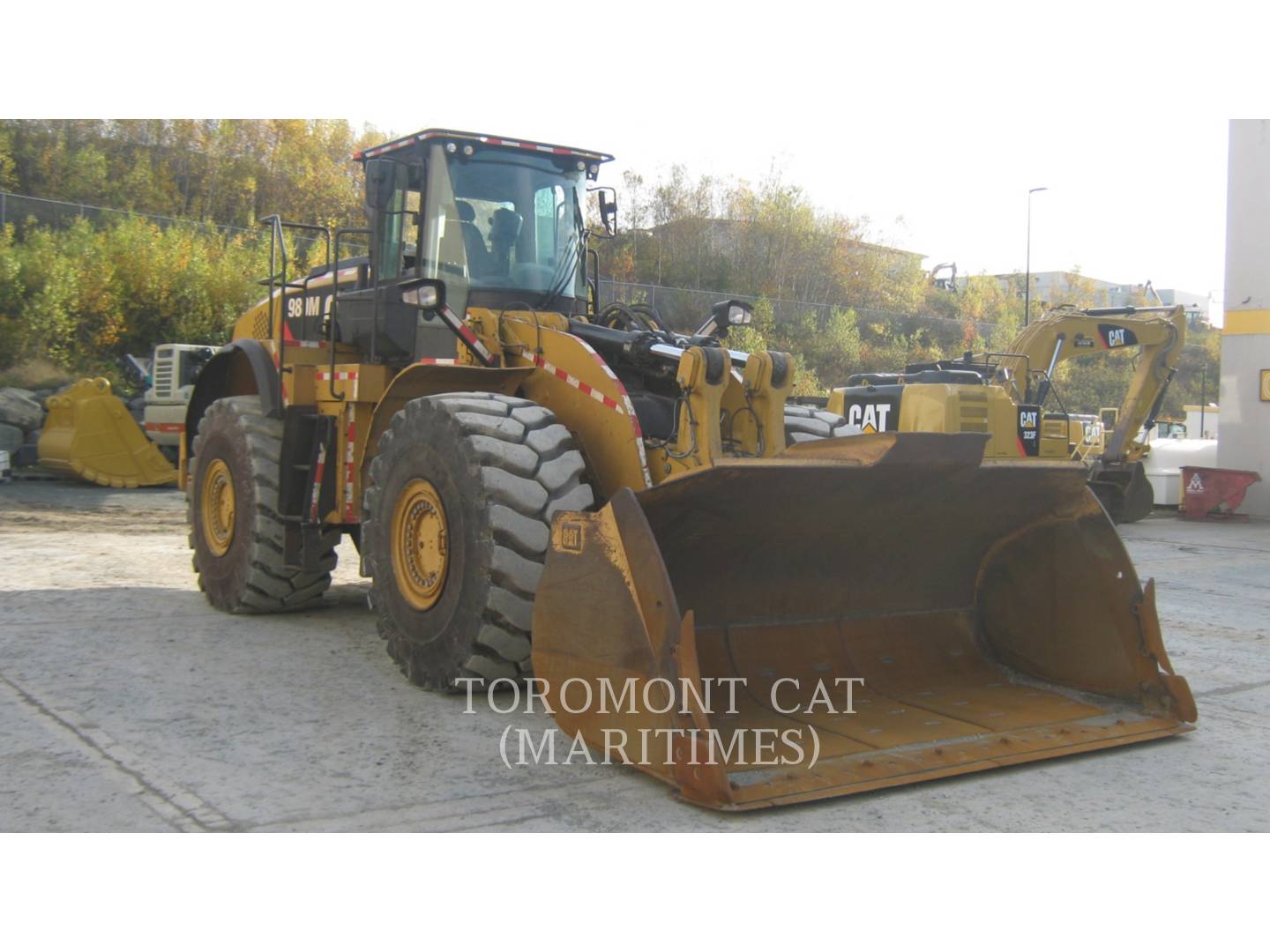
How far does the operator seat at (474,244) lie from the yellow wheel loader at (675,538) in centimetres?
1

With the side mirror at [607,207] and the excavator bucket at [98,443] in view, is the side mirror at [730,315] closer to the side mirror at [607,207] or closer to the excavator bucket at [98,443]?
the side mirror at [607,207]

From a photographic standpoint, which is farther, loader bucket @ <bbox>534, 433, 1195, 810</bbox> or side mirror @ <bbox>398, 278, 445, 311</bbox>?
side mirror @ <bbox>398, 278, 445, 311</bbox>

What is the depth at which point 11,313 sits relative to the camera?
19.3 m

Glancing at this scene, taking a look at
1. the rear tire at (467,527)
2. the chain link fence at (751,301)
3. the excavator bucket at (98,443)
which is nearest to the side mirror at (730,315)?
the rear tire at (467,527)

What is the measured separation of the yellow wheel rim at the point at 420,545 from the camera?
5.32 meters

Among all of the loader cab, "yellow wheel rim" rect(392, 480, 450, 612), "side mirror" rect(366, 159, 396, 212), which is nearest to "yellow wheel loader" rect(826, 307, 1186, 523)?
the loader cab

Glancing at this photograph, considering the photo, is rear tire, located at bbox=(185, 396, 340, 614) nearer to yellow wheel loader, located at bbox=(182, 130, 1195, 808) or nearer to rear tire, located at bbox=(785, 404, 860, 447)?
yellow wheel loader, located at bbox=(182, 130, 1195, 808)

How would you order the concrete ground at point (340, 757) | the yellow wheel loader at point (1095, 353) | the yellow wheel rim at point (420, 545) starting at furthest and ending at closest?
the yellow wheel loader at point (1095, 353)
the yellow wheel rim at point (420, 545)
the concrete ground at point (340, 757)

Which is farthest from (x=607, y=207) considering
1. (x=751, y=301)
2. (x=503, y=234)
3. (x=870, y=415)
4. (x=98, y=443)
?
(x=751, y=301)

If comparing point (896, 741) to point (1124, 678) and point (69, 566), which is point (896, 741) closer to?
point (1124, 678)

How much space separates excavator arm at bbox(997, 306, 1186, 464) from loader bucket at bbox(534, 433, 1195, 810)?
37.3ft

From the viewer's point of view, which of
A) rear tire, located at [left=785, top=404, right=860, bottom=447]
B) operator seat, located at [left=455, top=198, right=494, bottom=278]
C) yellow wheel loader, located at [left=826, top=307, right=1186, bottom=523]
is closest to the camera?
rear tire, located at [left=785, top=404, right=860, bottom=447]

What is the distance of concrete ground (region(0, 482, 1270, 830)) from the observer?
381cm

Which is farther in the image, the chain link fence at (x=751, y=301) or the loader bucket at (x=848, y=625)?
the chain link fence at (x=751, y=301)
